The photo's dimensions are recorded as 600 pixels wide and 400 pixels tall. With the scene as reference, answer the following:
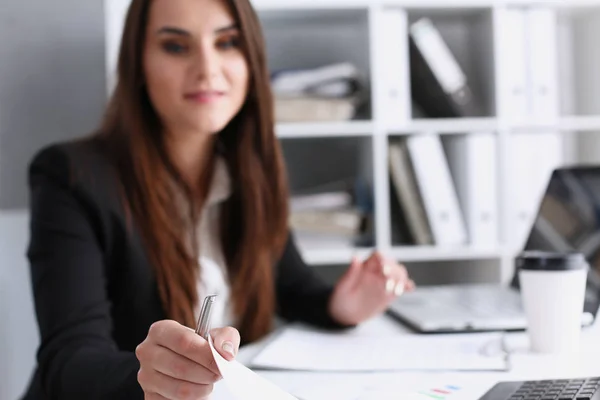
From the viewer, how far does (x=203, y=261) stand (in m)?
1.34

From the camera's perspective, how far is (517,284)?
1.53m

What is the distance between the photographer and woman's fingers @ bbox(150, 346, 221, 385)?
25.6 inches

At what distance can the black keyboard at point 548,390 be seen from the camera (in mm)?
748

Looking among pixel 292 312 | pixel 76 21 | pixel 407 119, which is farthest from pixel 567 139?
pixel 76 21

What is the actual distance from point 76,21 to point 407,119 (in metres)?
0.91

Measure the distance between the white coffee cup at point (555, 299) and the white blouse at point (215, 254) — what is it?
57cm

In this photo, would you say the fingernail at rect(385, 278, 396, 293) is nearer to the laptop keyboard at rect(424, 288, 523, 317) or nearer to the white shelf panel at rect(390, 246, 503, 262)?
the laptop keyboard at rect(424, 288, 523, 317)

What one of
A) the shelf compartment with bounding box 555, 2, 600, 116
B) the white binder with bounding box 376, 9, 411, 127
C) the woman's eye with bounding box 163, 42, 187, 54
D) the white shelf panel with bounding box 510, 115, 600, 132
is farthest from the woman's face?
the shelf compartment with bounding box 555, 2, 600, 116

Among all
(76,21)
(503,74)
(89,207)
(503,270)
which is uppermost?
(76,21)

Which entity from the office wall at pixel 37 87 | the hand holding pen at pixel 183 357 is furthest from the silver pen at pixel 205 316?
the office wall at pixel 37 87

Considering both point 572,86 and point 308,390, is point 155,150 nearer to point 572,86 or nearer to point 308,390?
point 308,390

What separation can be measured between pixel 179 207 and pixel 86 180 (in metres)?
0.22

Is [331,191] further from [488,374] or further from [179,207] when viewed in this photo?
[488,374]

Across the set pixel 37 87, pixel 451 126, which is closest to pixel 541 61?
pixel 451 126
